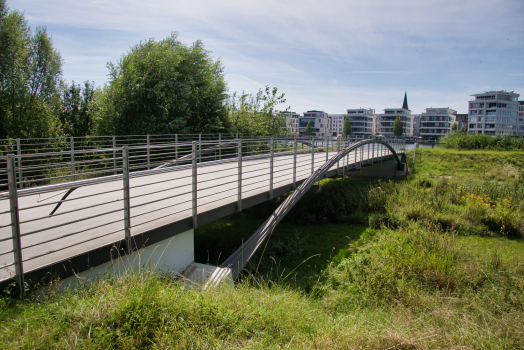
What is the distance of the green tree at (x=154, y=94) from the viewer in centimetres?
1833

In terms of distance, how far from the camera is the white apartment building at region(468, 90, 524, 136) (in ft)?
269

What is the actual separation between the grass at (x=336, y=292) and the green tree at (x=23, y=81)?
43.8 ft

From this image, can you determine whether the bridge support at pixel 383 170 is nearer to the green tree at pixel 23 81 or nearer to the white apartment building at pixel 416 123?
the green tree at pixel 23 81

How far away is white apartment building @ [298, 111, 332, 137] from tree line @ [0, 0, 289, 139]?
91.6 m

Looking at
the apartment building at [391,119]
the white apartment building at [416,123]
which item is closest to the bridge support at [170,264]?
the apartment building at [391,119]

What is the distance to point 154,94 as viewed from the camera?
60.3 feet

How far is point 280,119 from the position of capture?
2602 cm

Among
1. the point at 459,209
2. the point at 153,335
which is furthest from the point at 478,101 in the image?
the point at 153,335

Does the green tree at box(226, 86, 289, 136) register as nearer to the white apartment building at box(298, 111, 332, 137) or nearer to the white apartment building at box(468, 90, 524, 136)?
the white apartment building at box(468, 90, 524, 136)

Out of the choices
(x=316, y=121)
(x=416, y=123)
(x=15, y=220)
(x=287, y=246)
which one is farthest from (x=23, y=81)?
(x=416, y=123)

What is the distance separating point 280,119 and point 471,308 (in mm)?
21359

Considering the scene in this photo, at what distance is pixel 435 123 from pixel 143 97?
319ft

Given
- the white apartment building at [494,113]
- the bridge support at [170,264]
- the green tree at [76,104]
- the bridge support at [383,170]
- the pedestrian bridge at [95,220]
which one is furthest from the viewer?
the white apartment building at [494,113]

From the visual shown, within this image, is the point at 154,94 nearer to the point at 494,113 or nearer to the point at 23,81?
the point at 23,81
